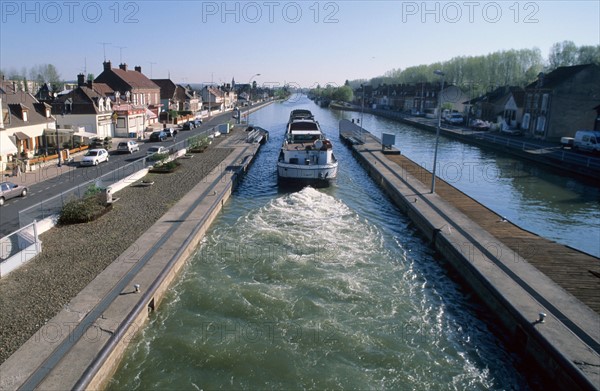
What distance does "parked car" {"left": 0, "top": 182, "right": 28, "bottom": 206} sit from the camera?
21.7 metres

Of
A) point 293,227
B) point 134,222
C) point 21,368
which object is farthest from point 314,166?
point 21,368

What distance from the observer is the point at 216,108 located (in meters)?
111

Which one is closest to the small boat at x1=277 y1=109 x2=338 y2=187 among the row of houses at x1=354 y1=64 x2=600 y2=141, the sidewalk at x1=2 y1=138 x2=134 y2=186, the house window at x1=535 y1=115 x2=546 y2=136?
the sidewalk at x1=2 y1=138 x2=134 y2=186

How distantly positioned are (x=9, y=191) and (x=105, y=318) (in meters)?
14.8

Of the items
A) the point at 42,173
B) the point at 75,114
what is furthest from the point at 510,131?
the point at 42,173

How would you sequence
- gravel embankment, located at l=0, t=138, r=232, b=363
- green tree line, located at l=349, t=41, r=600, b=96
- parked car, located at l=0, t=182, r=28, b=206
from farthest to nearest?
green tree line, located at l=349, t=41, r=600, b=96, parked car, located at l=0, t=182, r=28, b=206, gravel embankment, located at l=0, t=138, r=232, b=363

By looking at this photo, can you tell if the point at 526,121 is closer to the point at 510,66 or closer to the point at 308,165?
the point at 308,165

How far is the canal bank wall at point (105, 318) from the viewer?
923 cm

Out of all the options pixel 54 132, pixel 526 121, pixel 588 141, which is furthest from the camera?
pixel 526 121

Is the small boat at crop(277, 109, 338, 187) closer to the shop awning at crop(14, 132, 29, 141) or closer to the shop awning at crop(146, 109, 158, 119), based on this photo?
the shop awning at crop(14, 132, 29, 141)

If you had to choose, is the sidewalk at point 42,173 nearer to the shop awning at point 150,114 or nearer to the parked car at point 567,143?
the shop awning at point 150,114

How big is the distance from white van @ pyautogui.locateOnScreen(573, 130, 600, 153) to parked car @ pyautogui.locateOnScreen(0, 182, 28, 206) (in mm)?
43783

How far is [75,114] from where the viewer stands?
144 feet

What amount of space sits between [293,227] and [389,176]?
12.5 metres
